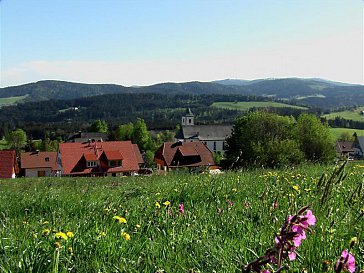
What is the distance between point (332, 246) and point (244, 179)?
14.7ft

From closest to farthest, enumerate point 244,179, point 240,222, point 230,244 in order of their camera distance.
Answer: point 230,244
point 240,222
point 244,179

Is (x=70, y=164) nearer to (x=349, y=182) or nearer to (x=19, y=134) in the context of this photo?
(x=349, y=182)

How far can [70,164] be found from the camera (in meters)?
44.4

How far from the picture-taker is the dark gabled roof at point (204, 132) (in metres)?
117

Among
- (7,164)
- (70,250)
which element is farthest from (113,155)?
(70,250)

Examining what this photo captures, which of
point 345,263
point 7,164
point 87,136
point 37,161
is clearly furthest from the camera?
point 87,136

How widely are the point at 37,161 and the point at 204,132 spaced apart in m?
64.6

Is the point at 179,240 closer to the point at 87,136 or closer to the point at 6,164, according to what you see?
the point at 6,164

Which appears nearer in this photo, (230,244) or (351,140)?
(230,244)

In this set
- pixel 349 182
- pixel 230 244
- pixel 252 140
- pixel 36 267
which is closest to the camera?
pixel 36 267

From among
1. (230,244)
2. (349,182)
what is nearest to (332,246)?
(230,244)

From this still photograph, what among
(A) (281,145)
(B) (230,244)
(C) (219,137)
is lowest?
(C) (219,137)

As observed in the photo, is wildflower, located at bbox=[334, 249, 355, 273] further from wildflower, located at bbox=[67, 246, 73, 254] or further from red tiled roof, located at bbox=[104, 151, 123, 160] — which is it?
red tiled roof, located at bbox=[104, 151, 123, 160]

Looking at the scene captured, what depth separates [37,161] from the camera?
61.4 meters
